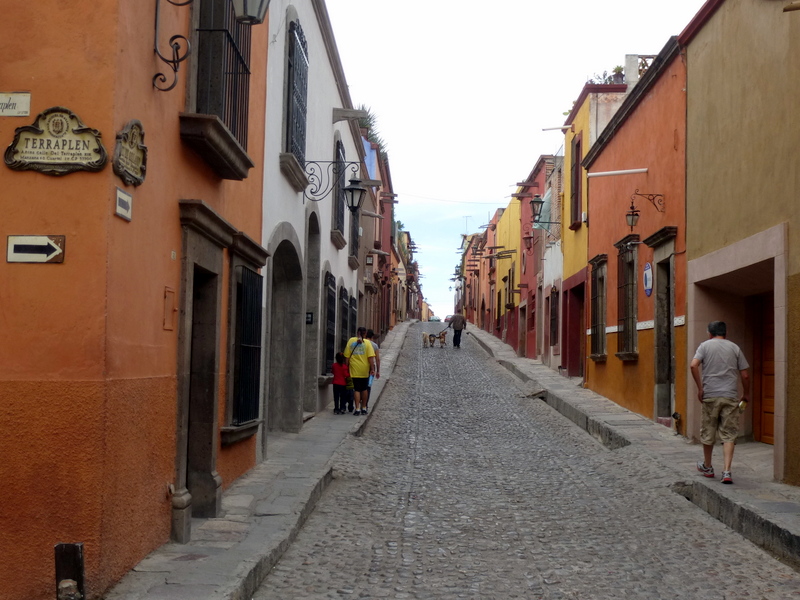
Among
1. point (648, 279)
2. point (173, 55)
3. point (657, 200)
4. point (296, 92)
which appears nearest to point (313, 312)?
point (296, 92)

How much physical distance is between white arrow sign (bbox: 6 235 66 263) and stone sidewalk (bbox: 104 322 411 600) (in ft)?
5.99

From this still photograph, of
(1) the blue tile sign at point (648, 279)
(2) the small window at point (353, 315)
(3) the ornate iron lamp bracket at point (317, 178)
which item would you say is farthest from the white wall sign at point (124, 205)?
(2) the small window at point (353, 315)

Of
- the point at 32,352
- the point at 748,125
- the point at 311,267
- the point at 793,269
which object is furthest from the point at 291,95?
the point at 32,352

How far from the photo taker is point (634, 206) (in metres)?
15.5

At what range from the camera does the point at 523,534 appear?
7633 millimetres

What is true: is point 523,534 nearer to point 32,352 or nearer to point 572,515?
point 572,515

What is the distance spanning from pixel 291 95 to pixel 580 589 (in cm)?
737

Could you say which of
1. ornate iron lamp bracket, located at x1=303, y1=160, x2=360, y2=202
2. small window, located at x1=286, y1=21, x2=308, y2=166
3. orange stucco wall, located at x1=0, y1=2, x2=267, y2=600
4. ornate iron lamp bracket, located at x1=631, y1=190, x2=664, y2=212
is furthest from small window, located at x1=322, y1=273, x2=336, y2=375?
orange stucco wall, located at x1=0, y1=2, x2=267, y2=600

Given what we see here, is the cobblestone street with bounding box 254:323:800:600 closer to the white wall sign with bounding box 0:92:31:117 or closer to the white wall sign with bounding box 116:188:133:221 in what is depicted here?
the white wall sign with bounding box 116:188:133:221

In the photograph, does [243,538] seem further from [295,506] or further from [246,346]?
[246,346]

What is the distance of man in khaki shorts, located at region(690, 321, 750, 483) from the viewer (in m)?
9.06

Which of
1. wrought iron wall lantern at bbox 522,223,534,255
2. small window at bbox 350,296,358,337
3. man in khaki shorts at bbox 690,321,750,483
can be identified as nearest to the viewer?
man in khaki shorts at bbox 690,321,750,483

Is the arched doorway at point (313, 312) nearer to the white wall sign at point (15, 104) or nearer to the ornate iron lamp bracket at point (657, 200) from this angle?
the ornate iron lamp bracket at point (657, 200)

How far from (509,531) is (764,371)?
520 cm
